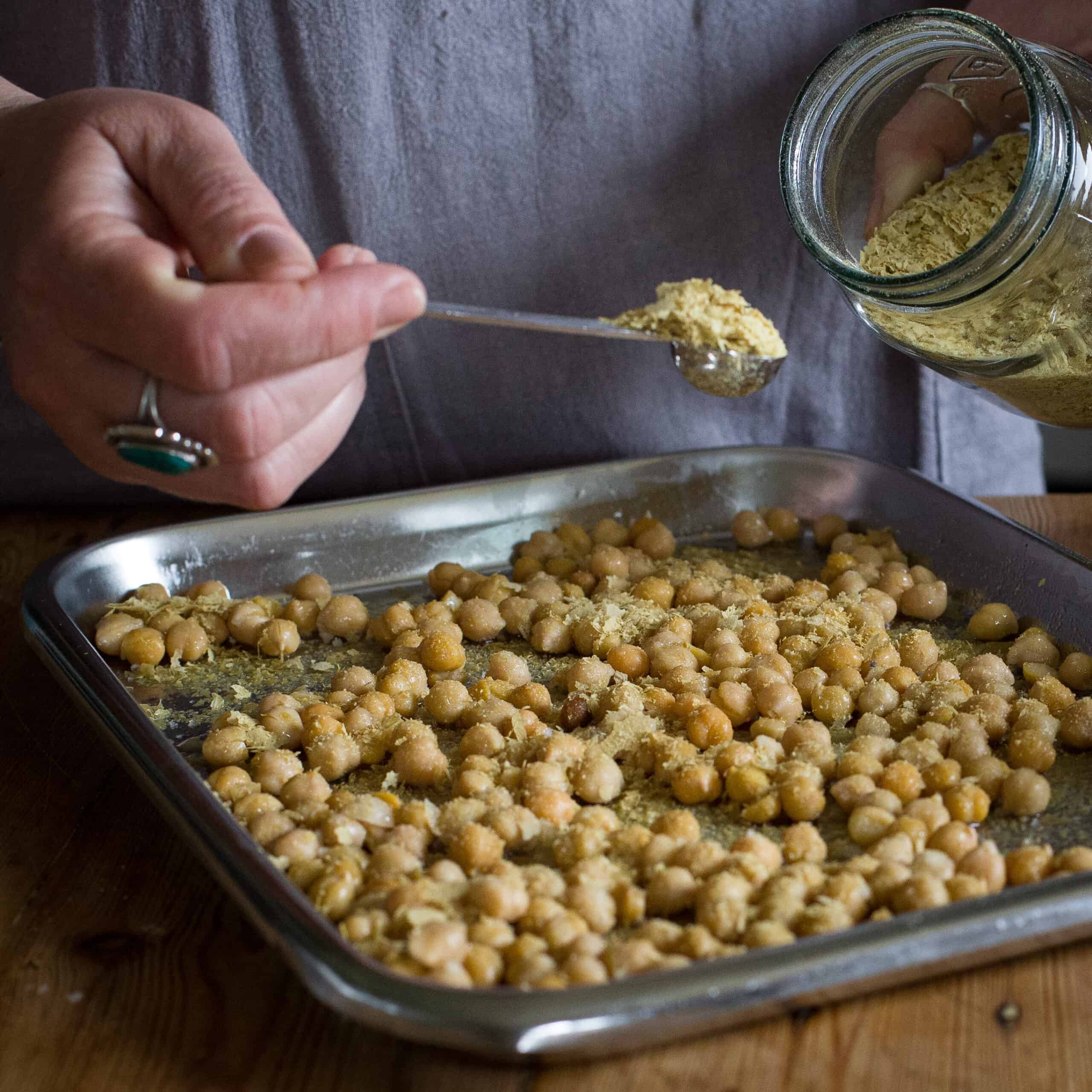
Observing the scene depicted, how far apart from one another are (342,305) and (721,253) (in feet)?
2.56

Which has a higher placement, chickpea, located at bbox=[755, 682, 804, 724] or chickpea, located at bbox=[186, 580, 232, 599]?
chickpea, located at bbox=[755, 682, 804, 724]

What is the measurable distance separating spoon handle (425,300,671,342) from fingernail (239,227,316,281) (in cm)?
10

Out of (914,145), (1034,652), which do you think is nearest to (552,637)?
(1034,652)

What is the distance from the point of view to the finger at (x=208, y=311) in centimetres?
73

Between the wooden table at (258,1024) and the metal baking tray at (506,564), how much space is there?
0.02 metres

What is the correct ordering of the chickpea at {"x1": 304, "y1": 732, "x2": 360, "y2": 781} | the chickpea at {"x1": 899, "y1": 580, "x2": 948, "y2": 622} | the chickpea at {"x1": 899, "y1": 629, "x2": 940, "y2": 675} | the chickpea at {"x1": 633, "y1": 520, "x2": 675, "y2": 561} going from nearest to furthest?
1. the chickpea at {"x1": 304, "y1": 732, "x2": 360, "y2": 781}
2. the chickpea at {"x1": 899, "y1": 629, "x2": 940, "y2": 675}
3. the chickpea at {"x1": 899, "y1": 580, "x2": 948, "y2": 622}
4. the chickpea at {"x1": 633, "y1": 520, "x2": 675, "y2": 561}

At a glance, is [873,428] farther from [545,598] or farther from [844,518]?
[545,598]

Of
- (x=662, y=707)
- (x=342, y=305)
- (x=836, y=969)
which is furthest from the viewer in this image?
(x=662, y=707)

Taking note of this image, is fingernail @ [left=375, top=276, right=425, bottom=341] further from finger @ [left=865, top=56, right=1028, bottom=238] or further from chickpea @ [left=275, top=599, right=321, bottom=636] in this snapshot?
finger @ [left=865, top=56, right=1028, bottom=238]

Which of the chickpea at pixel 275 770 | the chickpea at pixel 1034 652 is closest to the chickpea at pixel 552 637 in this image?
the chickpea at pixel 275 770

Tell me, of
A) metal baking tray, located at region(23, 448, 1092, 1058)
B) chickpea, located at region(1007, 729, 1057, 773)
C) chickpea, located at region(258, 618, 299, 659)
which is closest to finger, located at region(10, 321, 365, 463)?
metal baking tray, located at region(23, 448, 1092, 1058)

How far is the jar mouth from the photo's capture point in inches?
34.9

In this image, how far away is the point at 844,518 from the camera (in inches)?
52.3

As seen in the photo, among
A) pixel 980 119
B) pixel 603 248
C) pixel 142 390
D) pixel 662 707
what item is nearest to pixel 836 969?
pixel 662 707
